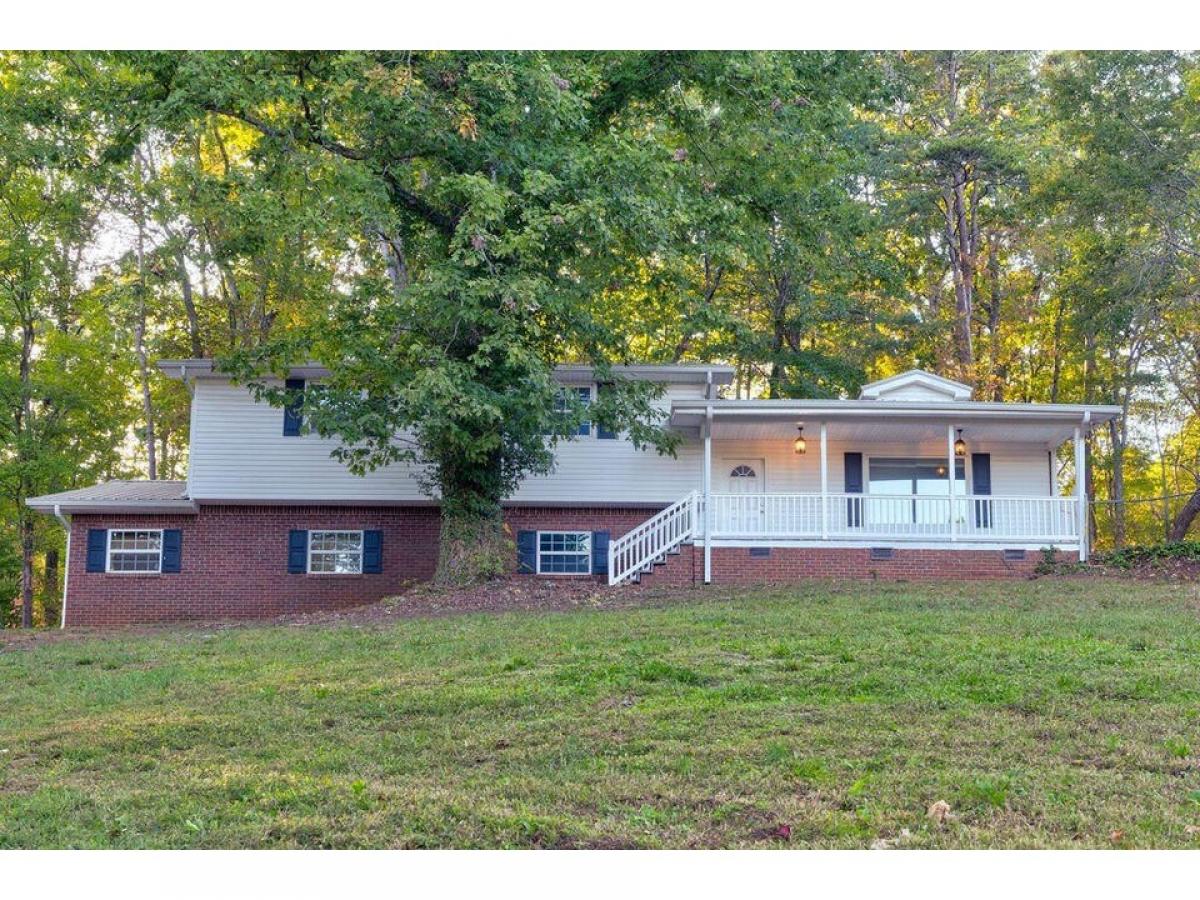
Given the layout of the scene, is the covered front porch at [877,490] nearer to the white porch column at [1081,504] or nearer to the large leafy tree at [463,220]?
the white porch column at [1081,504]

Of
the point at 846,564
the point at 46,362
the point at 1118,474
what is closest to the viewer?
the point at 846,564

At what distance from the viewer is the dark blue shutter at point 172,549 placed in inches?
787

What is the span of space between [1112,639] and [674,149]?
986 cm

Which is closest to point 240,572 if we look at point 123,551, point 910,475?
point 123,551

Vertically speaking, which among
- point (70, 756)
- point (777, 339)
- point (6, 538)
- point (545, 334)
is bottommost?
point (70, 756)

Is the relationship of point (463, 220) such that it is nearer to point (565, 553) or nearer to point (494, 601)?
point (494, 601)

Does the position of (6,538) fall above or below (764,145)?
below

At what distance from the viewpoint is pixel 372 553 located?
2025 cm

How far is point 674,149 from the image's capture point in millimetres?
A: 17172

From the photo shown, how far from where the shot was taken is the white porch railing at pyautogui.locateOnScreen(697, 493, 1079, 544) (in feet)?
58.9

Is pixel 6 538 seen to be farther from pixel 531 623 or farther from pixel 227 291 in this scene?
pixel 531 623

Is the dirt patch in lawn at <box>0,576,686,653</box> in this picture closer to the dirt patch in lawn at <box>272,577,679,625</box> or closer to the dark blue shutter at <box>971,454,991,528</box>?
the dirt patch in lawn at <box>272,577,679,625</box>

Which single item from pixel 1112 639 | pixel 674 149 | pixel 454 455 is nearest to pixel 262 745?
pixel 1112 639

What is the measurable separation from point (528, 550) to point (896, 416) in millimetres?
6631
